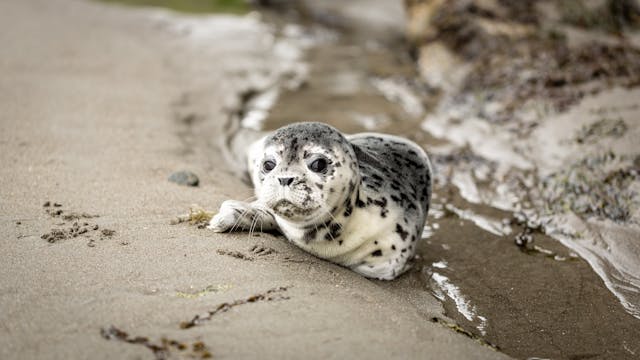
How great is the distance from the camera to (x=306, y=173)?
129 inches

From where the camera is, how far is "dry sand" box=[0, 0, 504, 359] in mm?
2588

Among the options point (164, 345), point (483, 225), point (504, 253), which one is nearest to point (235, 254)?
point (164, 345)

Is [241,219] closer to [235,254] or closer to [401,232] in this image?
[235,254]

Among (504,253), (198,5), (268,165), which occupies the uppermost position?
(198,5)

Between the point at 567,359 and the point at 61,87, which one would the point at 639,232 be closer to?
the point at 567,359

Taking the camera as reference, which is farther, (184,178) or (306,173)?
(184,178)

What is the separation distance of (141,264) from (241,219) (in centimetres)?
72

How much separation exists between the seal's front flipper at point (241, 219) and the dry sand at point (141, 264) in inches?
3.3

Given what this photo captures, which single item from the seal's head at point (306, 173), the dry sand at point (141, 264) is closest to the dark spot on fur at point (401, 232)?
the dry sand at point (141, 264)

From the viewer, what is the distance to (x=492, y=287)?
390cm

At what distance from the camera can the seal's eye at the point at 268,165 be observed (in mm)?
3389

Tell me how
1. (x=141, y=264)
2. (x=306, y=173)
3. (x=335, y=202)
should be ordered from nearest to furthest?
(x=141, y=264), (x=306, y=173), (x=335, y=202)

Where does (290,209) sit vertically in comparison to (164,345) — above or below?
above

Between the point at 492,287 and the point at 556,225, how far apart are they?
1.09 m
